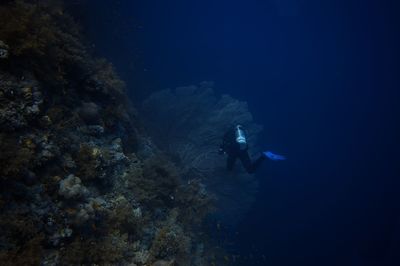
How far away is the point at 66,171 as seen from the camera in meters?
4.46

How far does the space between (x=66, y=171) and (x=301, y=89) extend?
5752 centimetres

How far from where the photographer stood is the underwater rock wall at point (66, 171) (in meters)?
3.55

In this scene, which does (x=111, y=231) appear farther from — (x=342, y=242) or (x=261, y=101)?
(x=261, y=101)

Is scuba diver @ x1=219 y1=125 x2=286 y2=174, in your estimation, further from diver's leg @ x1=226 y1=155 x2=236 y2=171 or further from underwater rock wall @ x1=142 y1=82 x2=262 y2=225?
underwater rock wall @ x1=142 y1=82 x2=262 y2=225

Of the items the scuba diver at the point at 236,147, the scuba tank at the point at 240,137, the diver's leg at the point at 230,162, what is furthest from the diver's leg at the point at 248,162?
the scuba tank at the point at 240,137

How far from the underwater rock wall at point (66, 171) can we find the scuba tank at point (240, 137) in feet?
10.7

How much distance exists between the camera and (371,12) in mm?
45969

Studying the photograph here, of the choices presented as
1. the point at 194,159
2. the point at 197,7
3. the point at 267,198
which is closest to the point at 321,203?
the point at 267,198

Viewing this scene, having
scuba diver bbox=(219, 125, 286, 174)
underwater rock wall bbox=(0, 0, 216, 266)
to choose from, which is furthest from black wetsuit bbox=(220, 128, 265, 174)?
underwater rock wall bbox=(0, 0, 216, 266)

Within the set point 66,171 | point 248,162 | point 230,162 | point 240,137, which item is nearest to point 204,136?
point 230,162

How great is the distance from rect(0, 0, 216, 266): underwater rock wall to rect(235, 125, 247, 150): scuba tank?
3.25 m

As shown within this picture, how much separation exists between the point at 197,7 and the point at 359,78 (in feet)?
146

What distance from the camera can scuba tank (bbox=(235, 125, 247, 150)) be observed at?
31.8 feet

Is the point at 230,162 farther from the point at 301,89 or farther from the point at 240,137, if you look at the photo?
the point at 301,89
